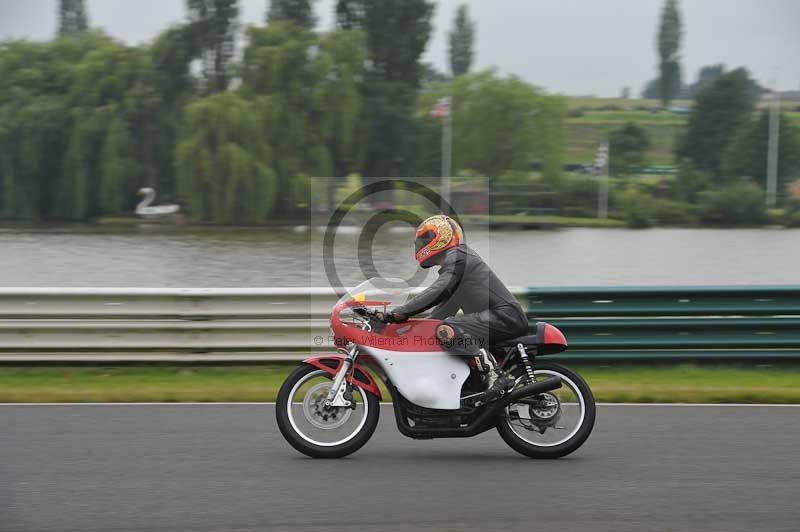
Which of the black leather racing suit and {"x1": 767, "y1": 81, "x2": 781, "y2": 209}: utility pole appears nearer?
the black leather racing suit

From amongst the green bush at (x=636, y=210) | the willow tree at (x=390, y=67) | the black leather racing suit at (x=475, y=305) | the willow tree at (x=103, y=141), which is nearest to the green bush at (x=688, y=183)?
the green bush at (x=636, y=210)

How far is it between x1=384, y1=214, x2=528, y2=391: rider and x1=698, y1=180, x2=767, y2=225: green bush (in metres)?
55.9

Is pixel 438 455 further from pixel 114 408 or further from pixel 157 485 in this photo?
pixel 114 408

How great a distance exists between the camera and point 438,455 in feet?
22.9

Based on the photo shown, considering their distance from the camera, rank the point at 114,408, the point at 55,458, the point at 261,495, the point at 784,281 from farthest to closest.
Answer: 1. the point at 784,281
2. the point at 114,408
3. the point at 55,458
4. the point at 261,495

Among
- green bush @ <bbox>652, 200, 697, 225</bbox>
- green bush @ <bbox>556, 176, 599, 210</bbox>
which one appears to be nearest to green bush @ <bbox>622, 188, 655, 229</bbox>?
green bush @ <bbox>652, 200, 697, 225</bbox>

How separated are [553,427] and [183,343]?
5.28 m

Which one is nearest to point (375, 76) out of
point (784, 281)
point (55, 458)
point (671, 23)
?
point (784, 281)

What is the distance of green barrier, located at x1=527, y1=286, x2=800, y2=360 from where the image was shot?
35.8 feet

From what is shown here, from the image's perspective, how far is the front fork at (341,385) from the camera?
6.84 m

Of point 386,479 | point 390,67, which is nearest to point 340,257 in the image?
point 386,479

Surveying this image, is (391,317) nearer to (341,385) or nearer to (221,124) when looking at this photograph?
(341,385)

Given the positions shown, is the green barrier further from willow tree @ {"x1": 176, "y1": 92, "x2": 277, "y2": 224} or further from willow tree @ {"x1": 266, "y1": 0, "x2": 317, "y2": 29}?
willow tree @ {"x1": 266, "y1": 0, "x2": 317, "y2": 29}

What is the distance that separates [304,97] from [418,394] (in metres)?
46.3
